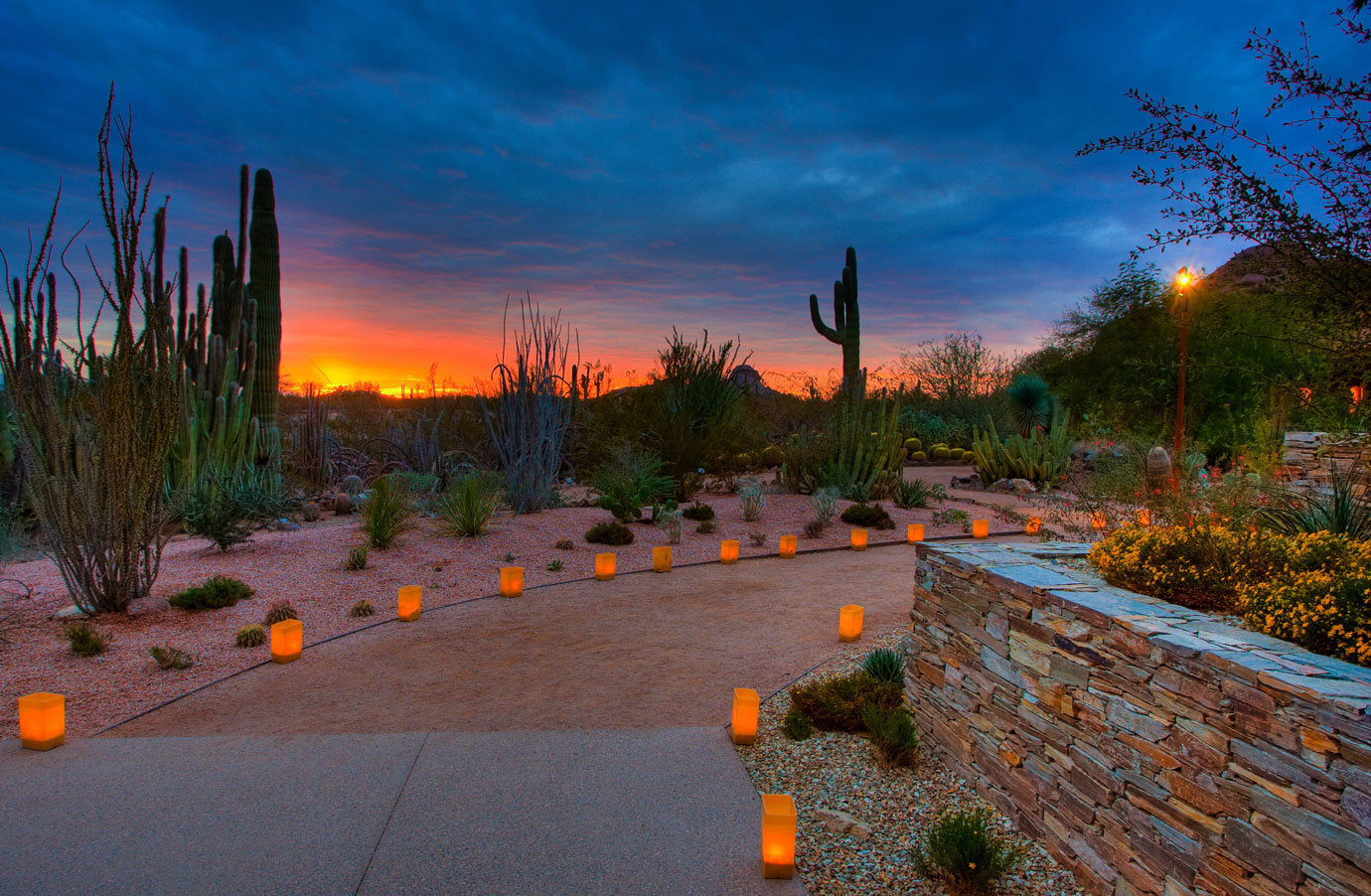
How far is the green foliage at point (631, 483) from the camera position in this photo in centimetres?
972

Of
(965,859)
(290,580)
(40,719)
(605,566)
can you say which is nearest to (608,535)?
(605,566)

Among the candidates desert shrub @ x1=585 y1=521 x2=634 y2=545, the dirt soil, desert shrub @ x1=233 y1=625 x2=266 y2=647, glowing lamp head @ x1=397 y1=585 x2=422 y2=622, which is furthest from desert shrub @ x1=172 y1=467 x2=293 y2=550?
desert shrub @ x1=585 y1=521 x2=634 y2=545

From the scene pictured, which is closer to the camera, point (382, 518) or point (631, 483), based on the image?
point (382, 518)

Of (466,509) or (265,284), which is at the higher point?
(265,284)

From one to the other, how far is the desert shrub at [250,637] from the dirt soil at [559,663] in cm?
47

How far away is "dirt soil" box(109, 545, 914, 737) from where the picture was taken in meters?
4.05

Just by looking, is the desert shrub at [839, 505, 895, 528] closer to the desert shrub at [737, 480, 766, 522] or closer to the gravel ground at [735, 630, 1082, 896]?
the desert shrub at [737, 480, 766, 522]

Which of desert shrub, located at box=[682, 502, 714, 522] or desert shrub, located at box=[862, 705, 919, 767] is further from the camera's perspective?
desert shrub, located at box=[682, 502, 714, 522]

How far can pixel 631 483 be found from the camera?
10234mm

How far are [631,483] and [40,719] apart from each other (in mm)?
7156

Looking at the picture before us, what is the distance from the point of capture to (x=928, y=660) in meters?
3.85

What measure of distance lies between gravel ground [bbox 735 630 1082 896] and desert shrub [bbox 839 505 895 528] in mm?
5970

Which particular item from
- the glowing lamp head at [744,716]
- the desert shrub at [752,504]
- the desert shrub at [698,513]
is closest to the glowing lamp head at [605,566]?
the desert shrub at [698,513]

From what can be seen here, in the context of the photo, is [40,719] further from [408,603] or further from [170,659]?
[408,603]
